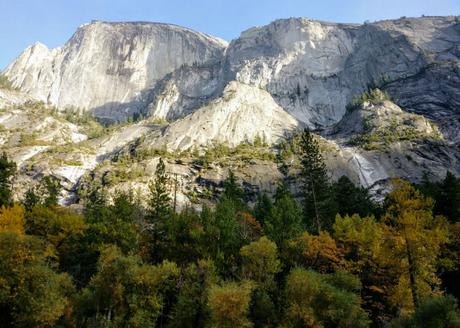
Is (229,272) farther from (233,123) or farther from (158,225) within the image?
(233,123)

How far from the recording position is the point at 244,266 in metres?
47.9

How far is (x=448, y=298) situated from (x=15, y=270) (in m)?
37.1

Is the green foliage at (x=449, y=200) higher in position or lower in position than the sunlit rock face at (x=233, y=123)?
lower

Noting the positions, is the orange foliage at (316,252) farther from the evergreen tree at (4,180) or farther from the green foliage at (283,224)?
the evergreen tree at (4,180)

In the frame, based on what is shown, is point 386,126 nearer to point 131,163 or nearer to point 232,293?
point 131,163

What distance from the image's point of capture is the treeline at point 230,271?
120 feet

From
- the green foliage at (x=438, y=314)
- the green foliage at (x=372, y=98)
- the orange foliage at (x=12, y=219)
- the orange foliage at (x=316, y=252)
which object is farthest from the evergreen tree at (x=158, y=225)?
the green foliage at (x=372, y=98)

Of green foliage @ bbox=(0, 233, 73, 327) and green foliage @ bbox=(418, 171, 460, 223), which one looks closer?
green foliage @ bbox=(0, 233, 73, 327)

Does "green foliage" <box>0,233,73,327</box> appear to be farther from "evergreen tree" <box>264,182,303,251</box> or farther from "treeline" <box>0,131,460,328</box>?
"evergreen tree" <box>264,182,303,251</box>

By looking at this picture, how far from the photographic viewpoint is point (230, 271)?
1987 inches

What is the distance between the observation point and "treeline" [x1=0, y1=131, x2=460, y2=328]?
120 ft

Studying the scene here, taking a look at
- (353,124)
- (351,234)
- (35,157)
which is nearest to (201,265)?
(351,234)

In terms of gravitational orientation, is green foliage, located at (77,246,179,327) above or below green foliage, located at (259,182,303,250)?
below

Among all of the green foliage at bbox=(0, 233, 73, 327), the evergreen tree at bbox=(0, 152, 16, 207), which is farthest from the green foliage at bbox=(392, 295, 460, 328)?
the evergreen tree at bbox=(0, 152, 16, 207)
